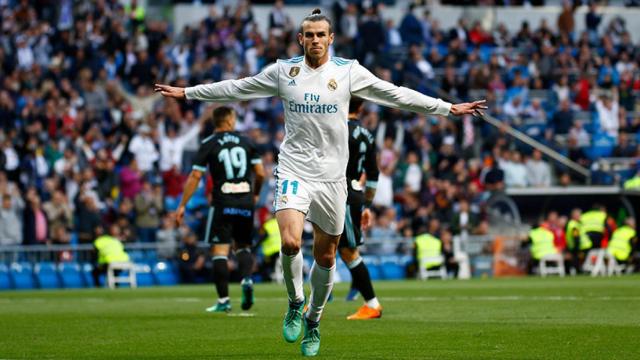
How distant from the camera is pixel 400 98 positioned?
10.5 metres

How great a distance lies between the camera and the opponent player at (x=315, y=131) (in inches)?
412

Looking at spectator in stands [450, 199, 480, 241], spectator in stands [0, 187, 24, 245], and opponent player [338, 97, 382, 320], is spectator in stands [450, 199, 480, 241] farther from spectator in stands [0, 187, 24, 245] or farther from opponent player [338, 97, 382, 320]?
opponent player [338, 97, 382, 320]

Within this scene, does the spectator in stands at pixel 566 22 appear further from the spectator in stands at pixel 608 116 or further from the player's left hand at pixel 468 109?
the player's left hand at pixel 468 109

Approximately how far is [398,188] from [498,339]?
21691 mm

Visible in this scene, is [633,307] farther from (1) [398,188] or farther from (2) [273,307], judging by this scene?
(1) [398,188]

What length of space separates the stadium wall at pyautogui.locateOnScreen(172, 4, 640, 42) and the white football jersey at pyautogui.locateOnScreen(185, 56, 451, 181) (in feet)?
89.1

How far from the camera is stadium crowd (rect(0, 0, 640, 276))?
29641 millimetres

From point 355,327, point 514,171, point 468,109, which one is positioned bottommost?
point 355,327

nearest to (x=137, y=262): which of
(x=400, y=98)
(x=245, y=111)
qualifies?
(x=245, y=111)

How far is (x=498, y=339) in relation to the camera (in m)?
11.5

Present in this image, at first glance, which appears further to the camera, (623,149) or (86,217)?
(623,149)

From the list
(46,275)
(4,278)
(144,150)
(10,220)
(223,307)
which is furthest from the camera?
(144,150)

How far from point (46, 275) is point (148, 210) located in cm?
282

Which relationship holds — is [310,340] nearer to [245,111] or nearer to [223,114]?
[223,114]
